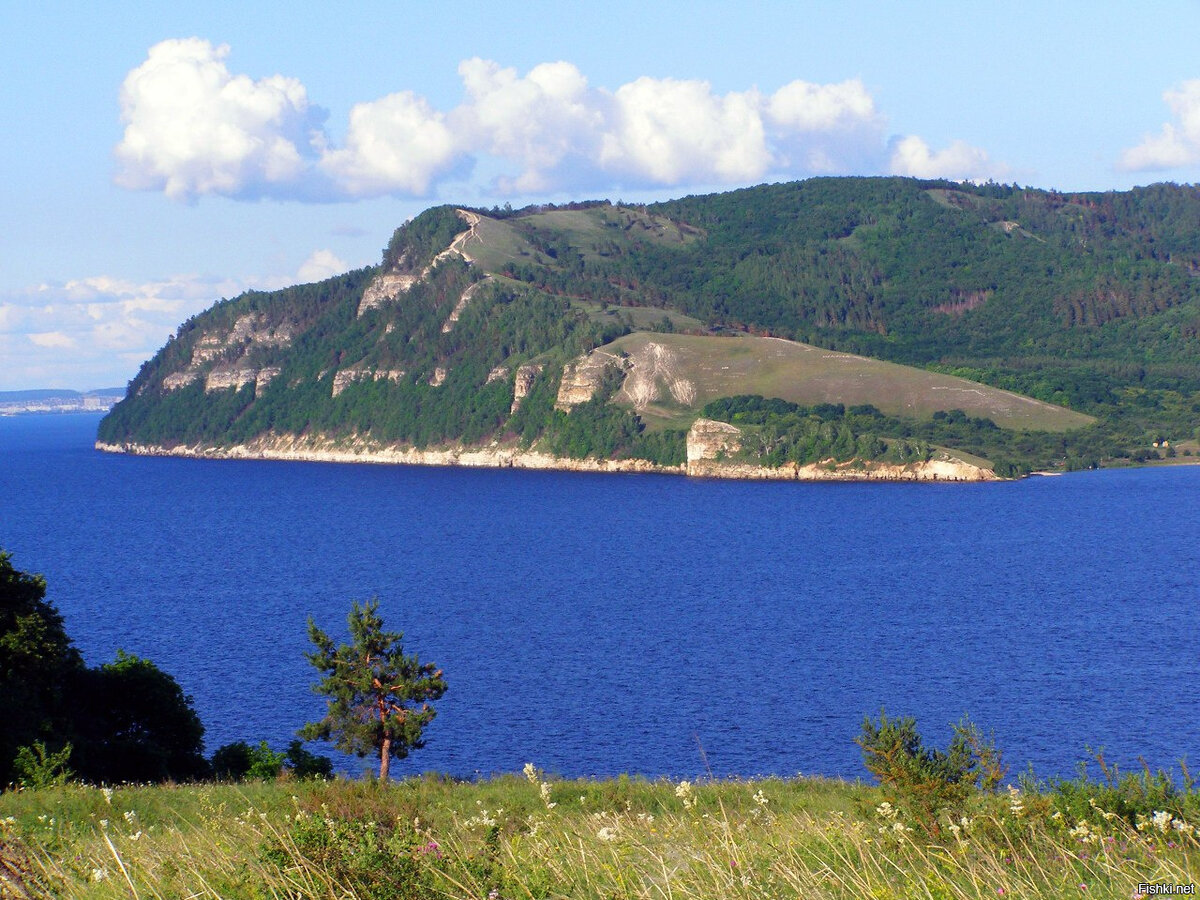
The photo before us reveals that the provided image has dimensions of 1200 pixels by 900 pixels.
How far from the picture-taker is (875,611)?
62.7 metres

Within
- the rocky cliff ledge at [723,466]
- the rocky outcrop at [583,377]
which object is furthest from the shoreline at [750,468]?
the rocky outcrop at [583,377]

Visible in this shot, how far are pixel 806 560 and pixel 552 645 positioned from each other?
30.1 m

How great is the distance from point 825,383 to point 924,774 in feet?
536

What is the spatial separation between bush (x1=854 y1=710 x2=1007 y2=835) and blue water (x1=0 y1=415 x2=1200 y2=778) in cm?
1701

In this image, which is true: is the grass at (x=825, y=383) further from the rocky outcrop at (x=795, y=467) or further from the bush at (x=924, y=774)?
the bush at (x=924, y=774)

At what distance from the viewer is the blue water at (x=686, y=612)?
4056cm

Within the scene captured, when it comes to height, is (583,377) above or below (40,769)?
above

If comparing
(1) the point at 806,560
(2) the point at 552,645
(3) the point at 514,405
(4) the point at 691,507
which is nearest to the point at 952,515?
(4) the point at 691,507

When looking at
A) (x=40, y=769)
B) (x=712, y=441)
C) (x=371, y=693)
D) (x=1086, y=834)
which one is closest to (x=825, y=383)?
(x=712, y=441)

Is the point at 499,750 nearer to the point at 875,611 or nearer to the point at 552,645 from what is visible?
the point at 552,645

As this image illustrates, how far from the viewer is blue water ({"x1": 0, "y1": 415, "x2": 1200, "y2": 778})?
40.6 metres

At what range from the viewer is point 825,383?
175m

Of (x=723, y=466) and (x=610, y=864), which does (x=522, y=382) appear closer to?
(x=723, y=466)

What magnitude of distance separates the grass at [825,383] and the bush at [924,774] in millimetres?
153074
